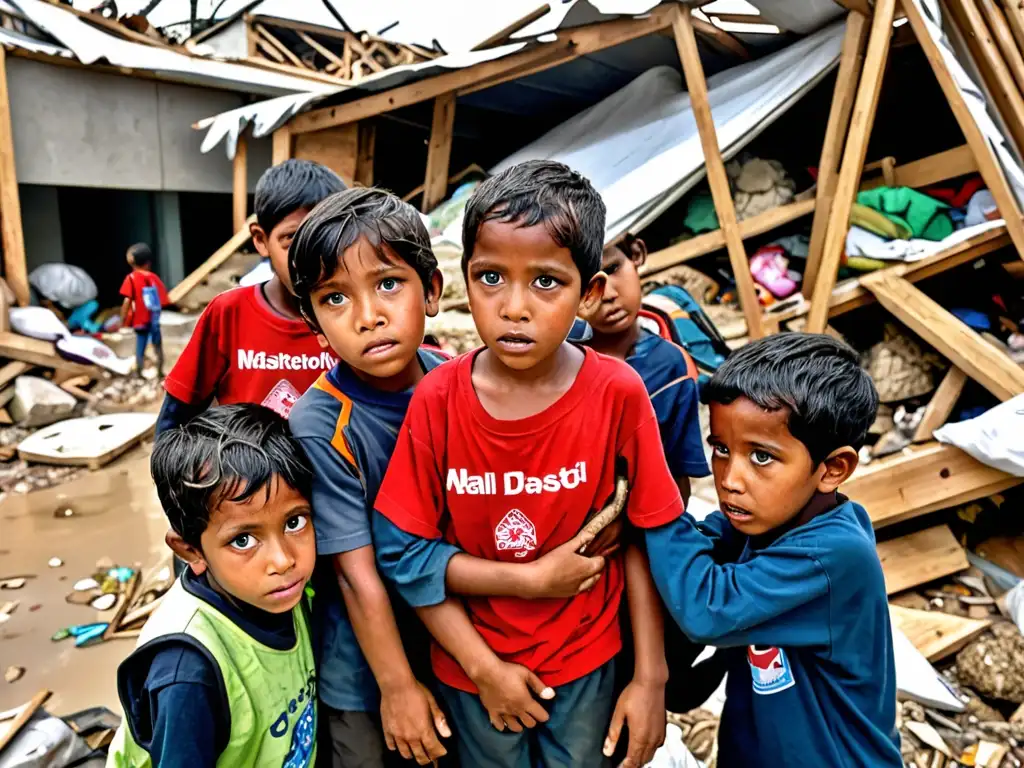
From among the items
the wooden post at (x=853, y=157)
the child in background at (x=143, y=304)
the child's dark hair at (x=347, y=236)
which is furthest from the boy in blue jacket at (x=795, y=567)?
the child in background at (x=143, y=304)

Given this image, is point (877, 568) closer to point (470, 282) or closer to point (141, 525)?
point (470, 282)

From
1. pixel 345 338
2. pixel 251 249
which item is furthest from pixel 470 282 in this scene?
pixel 251 249

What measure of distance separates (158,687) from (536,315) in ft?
2.85

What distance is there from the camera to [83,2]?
23.9ft

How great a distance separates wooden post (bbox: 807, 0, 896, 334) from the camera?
4.27 metres

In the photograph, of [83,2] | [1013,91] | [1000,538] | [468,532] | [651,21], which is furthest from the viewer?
[83,2]

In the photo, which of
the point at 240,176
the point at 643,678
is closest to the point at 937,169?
the point at 643,678

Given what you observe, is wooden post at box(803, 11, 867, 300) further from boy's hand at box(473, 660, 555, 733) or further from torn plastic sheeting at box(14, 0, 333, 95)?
torn plastic sheeting at box(14, 0, 333, 95)

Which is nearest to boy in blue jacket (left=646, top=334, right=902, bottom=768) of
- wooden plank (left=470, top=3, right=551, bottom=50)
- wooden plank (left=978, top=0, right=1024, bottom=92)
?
wooden plank (left=978, top=0, right=1024, bottom=92)

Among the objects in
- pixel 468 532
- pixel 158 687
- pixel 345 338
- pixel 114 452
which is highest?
pixel 345 338

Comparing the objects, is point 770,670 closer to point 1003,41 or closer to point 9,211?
point 1003,41

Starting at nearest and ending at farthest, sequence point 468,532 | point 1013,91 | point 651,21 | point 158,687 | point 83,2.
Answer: point 158,687
point 468,532
point 1013,91
point 651,21
point 83,2

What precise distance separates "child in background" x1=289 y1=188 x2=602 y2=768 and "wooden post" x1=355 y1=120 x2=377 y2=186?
21.1 feet

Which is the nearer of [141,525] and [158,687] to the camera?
[158,687]
